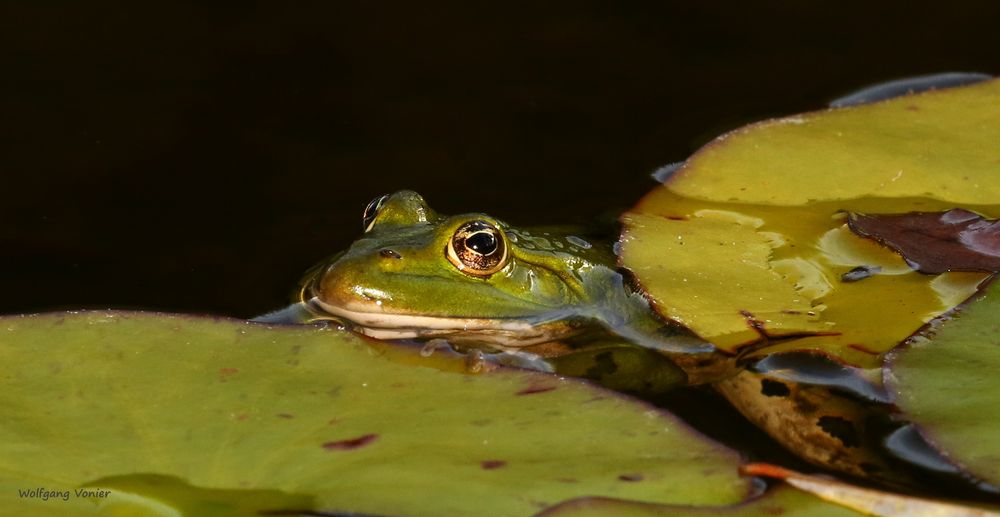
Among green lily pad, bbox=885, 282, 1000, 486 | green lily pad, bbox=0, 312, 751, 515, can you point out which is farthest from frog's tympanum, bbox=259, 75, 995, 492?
green lily pad, bbox=0, 312, 751, 515

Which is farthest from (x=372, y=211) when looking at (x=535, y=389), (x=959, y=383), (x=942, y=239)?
(x=959, y=383)

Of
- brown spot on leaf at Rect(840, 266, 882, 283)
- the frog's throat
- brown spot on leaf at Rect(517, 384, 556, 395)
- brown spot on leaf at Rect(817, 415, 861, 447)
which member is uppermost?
brown spot on leaf at Rect(840, 266, 882, 283)

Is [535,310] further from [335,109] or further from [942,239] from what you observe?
[335,109]

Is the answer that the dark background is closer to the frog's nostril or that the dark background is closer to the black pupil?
the frog's nostril

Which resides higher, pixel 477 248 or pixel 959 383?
pixel 477 248

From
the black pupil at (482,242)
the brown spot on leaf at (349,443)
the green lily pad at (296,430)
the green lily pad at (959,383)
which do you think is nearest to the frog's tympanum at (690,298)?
the black pupil at (482,242)
